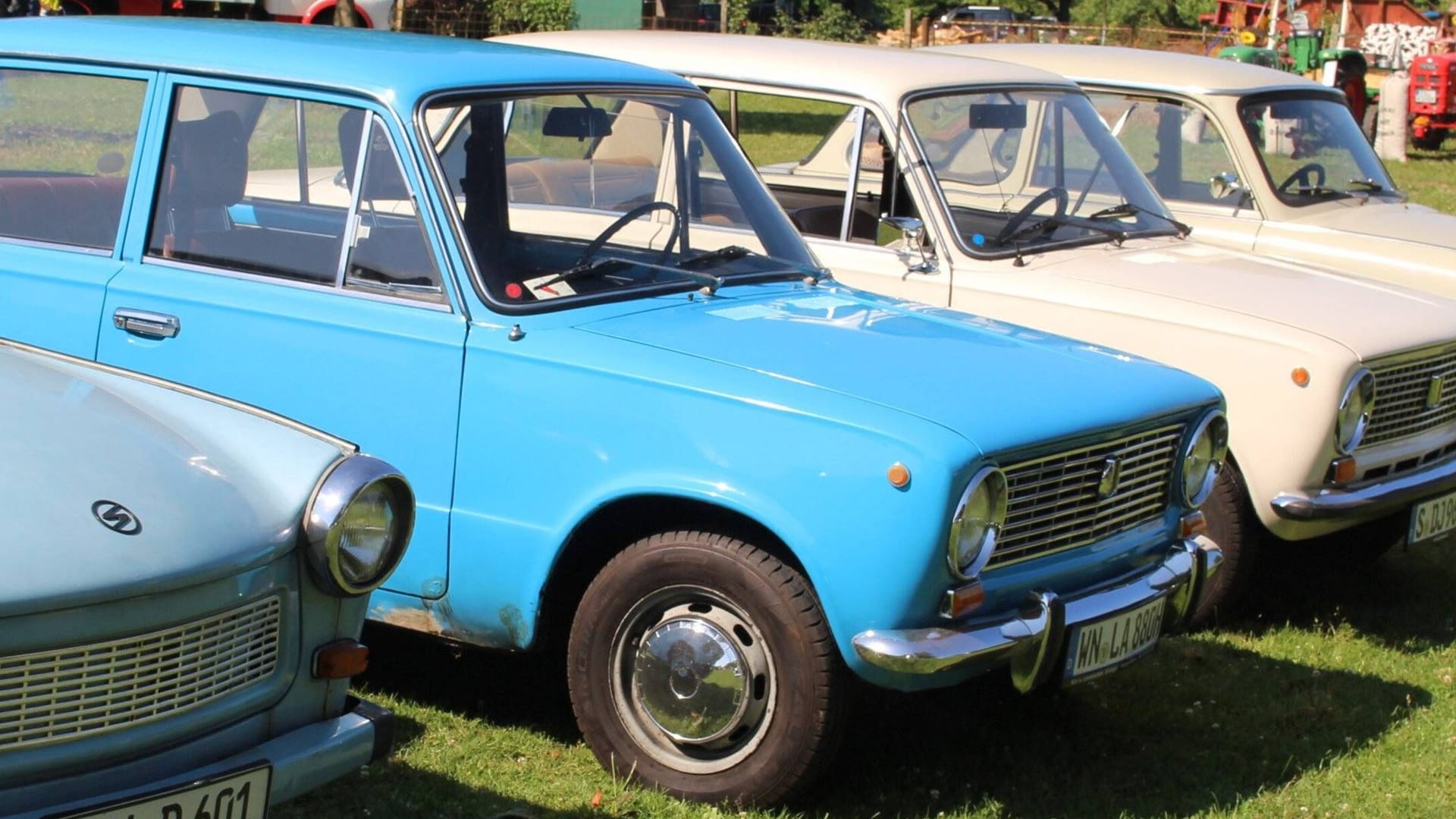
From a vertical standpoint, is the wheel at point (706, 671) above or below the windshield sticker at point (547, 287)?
below

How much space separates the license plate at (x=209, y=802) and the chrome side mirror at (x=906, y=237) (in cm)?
347

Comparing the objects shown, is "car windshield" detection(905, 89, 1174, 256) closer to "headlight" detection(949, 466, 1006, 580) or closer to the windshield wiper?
the windshield wiper

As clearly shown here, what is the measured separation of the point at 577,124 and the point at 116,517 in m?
2.31

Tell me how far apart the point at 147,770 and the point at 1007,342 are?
259 cm

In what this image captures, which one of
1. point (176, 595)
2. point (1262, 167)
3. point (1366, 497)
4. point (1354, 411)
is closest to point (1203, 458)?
point (1354, 411)

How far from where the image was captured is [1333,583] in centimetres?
671

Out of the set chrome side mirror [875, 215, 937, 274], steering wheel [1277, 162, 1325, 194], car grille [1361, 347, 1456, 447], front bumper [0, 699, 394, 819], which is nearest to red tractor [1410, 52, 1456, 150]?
steering wheel [1277, 162, 1325, 194]

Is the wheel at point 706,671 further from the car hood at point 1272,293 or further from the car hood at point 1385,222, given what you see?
the car hood at point 1385,222

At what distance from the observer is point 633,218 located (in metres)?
4.86

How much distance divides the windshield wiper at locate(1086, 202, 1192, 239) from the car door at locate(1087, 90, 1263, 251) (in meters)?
0.77

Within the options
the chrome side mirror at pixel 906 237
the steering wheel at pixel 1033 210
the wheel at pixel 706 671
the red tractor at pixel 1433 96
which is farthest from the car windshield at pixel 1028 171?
the red tractor at pixel 1433 96

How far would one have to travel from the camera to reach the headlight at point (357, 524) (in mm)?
3160

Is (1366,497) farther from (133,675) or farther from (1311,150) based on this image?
(133,675)

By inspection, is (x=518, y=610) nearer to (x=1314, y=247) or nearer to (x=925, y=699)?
(x=925, y=699)
